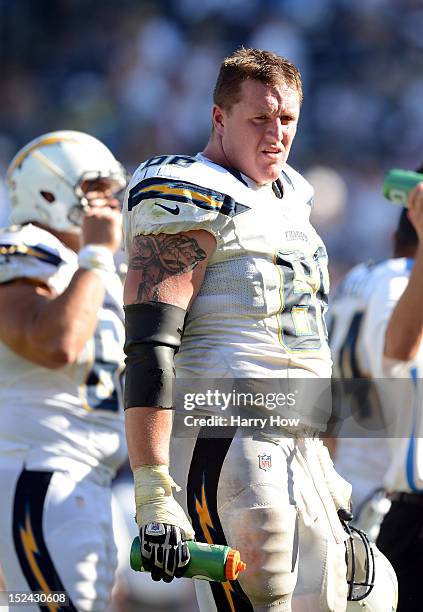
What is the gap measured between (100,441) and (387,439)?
3.81 feet

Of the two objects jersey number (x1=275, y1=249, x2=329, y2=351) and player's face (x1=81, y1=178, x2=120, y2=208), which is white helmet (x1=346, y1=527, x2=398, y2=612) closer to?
jersey number (x1=275, y1=249, x2=329, y2=351)

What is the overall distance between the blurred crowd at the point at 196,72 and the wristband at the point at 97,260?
5179 millimetres

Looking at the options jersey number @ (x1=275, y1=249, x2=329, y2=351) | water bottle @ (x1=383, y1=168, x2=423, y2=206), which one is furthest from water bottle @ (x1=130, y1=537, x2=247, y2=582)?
water bottle @ (x1=383, y1=168, x2=423, y2=206)

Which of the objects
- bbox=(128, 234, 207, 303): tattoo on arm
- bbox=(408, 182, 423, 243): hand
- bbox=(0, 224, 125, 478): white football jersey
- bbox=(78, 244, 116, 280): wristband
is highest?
bbox=(408, 182, 423, 243): hand

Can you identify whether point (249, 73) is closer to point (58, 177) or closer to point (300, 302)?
point (300, 302)

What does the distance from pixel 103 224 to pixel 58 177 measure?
36cm

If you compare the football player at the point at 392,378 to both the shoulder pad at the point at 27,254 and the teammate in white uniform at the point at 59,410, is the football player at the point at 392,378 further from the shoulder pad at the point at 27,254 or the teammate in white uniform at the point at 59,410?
the shoulder pad at the point at 27,254

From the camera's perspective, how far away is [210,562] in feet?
8.03

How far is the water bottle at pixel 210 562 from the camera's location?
96.2 inches

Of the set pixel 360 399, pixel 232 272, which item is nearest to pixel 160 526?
pixel 232 272

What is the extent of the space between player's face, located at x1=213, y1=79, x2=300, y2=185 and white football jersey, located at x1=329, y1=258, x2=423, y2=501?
1434mm

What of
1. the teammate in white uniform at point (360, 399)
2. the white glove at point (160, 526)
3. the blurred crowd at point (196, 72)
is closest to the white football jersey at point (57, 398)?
the teammate in white uniform at point (360, 399)

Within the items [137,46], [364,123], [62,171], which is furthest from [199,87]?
[62,171]

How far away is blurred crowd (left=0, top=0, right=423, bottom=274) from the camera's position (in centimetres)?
955
